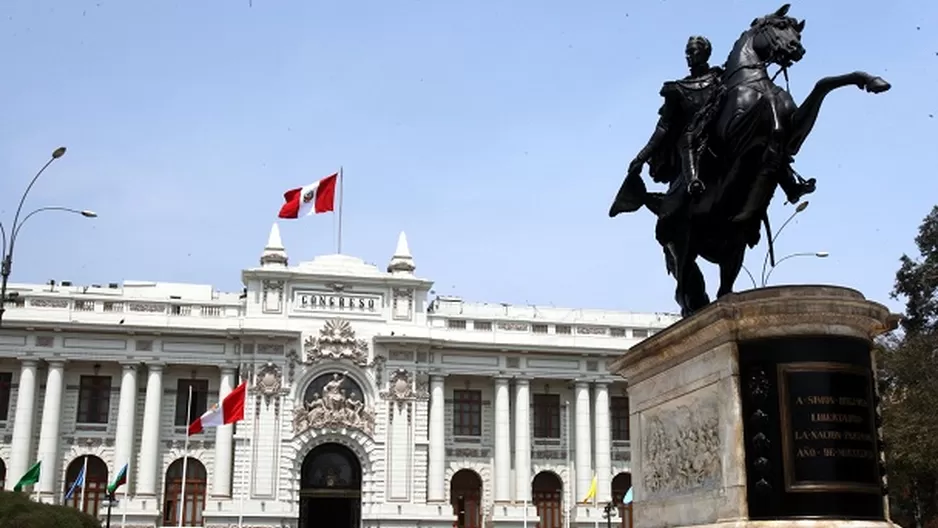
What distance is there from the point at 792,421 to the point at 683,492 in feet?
4.16

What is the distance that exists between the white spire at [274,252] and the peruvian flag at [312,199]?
10.5 feet

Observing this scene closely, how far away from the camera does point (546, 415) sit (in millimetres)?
52906

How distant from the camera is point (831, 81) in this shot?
859 cm

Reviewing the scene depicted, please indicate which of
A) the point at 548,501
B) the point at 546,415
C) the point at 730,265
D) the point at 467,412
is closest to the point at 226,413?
the point at 467,412

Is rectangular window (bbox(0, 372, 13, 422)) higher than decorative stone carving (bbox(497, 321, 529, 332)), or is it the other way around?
decorative stone carving (bbox(497, 321, 529, 332))

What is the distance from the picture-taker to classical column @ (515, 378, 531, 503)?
165 ft

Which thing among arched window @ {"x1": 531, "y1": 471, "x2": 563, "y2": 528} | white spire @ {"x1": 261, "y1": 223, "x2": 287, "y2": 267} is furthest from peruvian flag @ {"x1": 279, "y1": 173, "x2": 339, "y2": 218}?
arched window @ {"x1": 531, "y1": 471, "x2": 563, "y2": 528}

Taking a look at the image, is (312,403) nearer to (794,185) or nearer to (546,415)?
(546,415)

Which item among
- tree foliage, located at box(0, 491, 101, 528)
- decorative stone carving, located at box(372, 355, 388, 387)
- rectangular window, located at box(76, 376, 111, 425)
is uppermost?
decorative stone carving, located at box(372, 355, 388, 387)

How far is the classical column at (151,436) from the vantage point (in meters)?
47.3

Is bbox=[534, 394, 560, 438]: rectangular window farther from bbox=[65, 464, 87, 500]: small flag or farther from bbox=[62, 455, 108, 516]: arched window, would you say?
bbox=[65, 464, 87, 500]: small flag

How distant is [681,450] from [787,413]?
122 centimetres

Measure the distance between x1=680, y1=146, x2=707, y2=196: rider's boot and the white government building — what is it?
4011 cm

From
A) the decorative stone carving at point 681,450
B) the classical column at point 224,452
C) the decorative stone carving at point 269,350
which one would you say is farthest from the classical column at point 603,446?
the decorative stone carving at point 681,450
